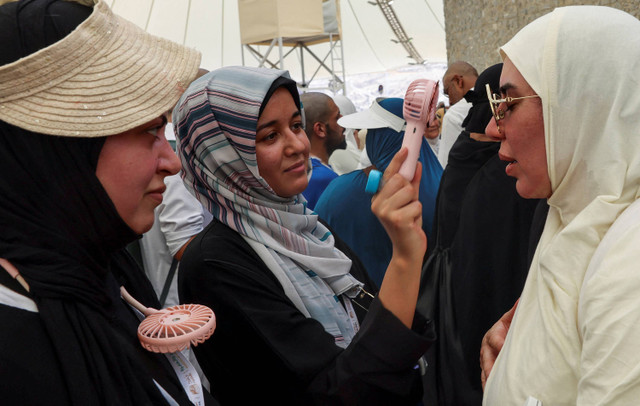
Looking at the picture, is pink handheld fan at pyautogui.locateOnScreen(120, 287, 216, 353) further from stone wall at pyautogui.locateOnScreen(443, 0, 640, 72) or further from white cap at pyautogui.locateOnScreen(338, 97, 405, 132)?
stone wall at pyautogui.locateOnScreen(443, 0, 640, 72)

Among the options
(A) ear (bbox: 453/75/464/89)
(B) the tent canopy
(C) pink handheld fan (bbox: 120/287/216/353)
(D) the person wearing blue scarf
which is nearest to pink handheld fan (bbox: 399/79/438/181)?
(C) pink handheld fan (bbox: 120/287/216/353)

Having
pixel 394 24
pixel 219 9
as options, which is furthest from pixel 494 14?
pixel 219 9

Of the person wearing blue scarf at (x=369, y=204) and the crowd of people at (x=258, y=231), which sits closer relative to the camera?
the crowd of people at (x=258, y=231)

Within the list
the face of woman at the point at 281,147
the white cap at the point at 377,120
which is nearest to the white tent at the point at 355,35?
the white cap at the point at 377,120

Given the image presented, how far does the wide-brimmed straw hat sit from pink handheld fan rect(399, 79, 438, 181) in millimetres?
525

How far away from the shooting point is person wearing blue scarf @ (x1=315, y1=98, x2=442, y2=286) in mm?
2994

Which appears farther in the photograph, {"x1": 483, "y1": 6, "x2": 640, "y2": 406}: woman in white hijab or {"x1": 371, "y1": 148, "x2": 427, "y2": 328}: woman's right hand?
{"x1": 371, "y1": 148, "x2": 427, "y2": 328}: woman's right hand

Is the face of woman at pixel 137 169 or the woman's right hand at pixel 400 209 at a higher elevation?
the face of woman at pixel 137 169

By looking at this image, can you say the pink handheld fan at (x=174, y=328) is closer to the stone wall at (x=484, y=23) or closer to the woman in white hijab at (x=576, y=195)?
the woman in white hijab at (x=576, y=195)

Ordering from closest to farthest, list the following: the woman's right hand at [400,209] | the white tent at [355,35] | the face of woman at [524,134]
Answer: the woman's right hand at [400,209] → the face of woman at [524,134] → the white tent at [355,35]

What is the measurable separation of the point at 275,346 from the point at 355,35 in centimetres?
1826

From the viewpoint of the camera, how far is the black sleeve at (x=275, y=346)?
1250 mm

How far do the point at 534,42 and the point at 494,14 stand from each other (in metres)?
4.16

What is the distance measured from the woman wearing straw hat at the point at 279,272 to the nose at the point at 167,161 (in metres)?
0.44
